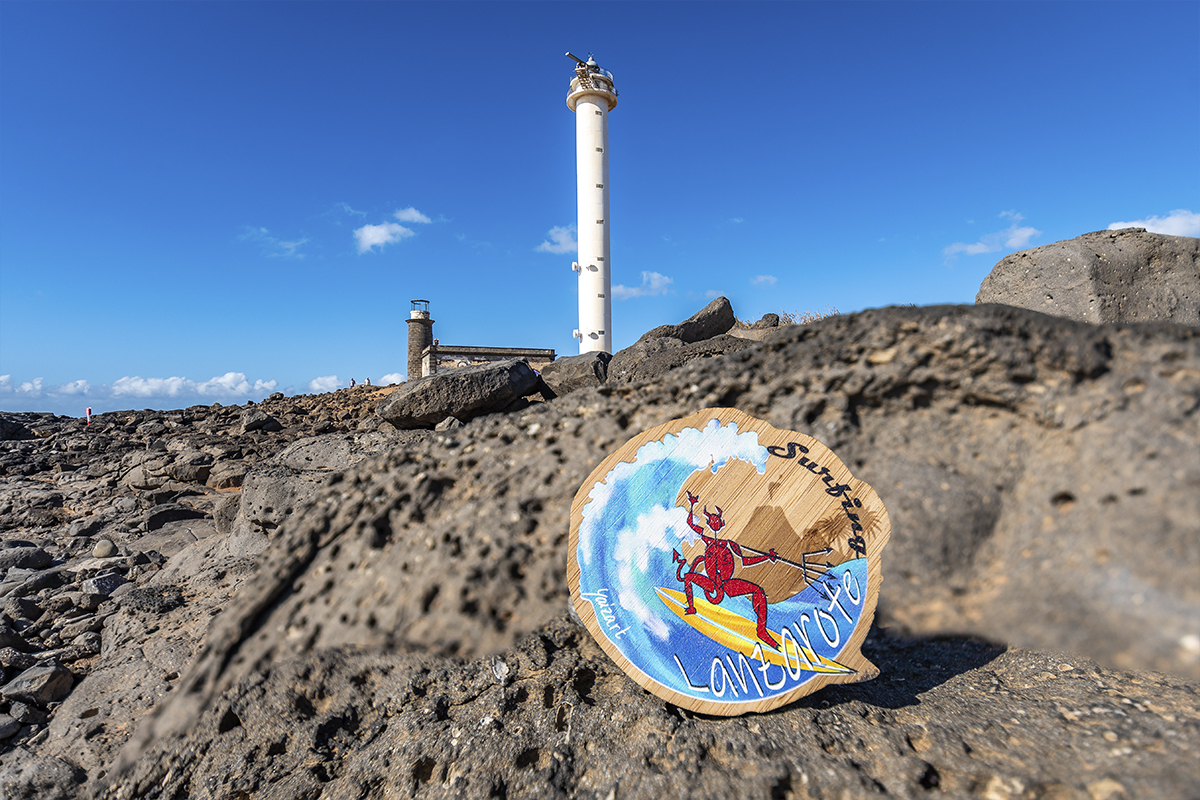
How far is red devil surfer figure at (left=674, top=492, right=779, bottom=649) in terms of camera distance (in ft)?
6.12

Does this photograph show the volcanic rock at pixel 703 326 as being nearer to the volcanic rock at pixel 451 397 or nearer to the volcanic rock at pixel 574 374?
the volcanic rock at pixel 574 374

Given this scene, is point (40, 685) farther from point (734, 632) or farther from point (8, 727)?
point (734, 632)

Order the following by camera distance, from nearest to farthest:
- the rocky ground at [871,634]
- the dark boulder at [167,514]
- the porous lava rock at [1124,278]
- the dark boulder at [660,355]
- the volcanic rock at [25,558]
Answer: the rocky ground at [871,634] < the porous lava rock at [1124,278] < the volcanic rock at [25,558] < the dark boulder at [660,355] < the dark boulder at [167,514]

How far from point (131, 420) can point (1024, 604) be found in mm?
15955

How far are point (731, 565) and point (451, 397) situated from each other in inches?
182

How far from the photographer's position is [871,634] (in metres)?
2.13

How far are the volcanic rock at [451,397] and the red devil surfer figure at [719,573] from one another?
4.41m

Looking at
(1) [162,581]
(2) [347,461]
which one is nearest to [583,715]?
(2) [347,461]

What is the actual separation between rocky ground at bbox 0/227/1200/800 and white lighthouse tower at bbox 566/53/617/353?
14828mm

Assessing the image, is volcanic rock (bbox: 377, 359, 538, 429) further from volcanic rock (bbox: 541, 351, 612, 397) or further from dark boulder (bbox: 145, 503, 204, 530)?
dark boulder (bbox: 145, 503, 204, 530)

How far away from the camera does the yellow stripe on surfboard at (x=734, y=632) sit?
5.98 feet

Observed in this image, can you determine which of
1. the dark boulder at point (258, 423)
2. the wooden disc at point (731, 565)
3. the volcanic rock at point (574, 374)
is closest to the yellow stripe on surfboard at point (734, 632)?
the wooden disc at point (731, 565)

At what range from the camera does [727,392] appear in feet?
6.80

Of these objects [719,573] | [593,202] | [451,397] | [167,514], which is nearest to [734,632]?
[719,573]
